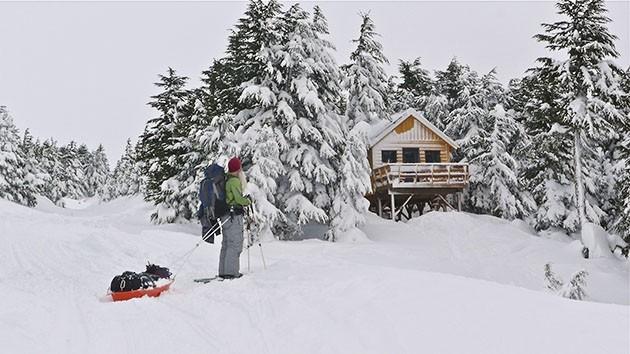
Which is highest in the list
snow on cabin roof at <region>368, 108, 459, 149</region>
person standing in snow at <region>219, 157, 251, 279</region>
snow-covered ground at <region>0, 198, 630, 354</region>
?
snow on cabin roof at <region>368, 108, 459, 149</region>

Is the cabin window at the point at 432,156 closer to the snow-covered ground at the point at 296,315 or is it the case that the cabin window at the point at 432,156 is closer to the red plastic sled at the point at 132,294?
the snow-covered ground at the point at 296,315

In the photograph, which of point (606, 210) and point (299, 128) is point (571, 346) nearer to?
point (299, 128)

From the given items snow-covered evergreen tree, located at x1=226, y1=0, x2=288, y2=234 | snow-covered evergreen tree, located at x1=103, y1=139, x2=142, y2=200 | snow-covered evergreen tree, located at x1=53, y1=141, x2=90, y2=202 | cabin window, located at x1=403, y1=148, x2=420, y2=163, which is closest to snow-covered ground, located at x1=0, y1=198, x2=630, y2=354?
snow-covered evergreen tree, located at x1=226, y1=0, x2=288, y2=234

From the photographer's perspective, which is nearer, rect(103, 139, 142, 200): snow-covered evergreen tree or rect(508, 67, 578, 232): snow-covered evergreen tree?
rect(508, 67, 578, 232): snow-covered evergreen tree

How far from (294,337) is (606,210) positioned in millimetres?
26943

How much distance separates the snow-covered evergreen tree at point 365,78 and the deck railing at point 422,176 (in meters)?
3.65

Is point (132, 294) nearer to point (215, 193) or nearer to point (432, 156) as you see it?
point (215, 193)

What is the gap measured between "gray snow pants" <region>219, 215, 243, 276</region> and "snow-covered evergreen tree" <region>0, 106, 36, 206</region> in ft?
119

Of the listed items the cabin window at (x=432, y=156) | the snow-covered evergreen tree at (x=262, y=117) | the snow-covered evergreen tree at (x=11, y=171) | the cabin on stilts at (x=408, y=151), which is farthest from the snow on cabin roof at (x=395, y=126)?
the snow-covered evergreen tree at (x=11, y=171)

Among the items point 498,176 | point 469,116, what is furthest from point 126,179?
point 498,176

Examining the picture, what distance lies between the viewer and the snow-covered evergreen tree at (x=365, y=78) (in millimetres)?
30000

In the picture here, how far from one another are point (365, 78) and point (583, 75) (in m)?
11.7

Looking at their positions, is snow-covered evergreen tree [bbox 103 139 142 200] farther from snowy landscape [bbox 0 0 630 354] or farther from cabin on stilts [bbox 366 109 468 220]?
cabin on stilts [bbox 366 109 468 220]

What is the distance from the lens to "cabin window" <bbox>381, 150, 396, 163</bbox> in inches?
1308
